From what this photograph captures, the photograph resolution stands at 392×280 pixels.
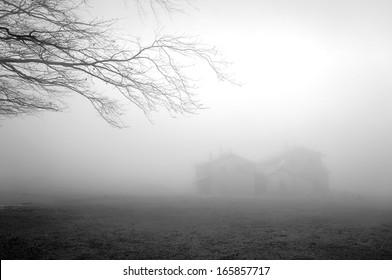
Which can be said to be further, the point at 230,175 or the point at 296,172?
the point at 230,175

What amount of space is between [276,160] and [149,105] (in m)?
50.6

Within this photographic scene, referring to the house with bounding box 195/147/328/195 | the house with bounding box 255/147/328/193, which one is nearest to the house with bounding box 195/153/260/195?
the house with bounding box 195/147/328/195

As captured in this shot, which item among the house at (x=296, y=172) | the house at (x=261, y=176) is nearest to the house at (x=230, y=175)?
the house at (x=261, y=176)

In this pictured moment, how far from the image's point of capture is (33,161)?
454 ft

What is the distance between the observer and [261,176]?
4878cm

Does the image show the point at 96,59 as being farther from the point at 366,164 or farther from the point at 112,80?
the point at 366,164

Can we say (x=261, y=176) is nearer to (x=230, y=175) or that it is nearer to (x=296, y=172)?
(x=230, y=175)

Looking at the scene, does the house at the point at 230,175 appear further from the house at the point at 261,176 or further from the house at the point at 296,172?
the house at the point at 296,172

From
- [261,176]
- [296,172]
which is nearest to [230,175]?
[261,176]

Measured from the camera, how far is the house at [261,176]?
45812mm

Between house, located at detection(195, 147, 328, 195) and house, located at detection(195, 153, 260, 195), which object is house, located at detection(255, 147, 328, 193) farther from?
house, located at detection(195, 153, 260, 195)

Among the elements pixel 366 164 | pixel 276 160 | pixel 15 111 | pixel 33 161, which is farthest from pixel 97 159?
pixel 15 111

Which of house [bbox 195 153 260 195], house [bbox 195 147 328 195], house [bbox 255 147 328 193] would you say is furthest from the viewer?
house [bbox 195 153 260 195]

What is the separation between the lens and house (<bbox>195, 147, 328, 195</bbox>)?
45.8 meters
